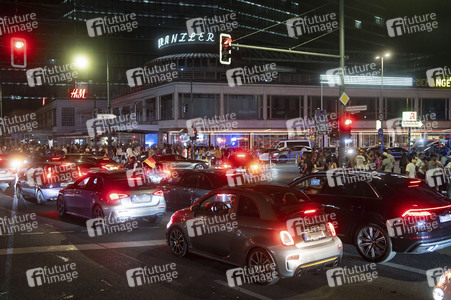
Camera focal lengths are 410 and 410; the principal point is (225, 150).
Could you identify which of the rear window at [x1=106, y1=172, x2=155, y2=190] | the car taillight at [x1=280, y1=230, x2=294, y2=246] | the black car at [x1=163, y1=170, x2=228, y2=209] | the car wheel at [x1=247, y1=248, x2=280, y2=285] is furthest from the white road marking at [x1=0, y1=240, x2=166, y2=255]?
the car taillight at [x1=280, y1=230, x2=294, y2=246]

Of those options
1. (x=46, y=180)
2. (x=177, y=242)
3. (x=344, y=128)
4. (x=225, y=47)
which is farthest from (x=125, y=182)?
(x=344, y=128)

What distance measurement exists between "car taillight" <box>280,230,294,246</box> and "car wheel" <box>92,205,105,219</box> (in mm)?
5955

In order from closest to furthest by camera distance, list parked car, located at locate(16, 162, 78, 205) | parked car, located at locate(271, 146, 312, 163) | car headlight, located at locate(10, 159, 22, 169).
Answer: parked car, located at locate(16, 162, 78, 205), car headlight, located at locate(10, 159, 22, 169), parked car, located at locate(271, 146, 312, 163)

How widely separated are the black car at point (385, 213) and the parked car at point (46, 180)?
1016cm

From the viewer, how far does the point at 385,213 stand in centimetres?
749

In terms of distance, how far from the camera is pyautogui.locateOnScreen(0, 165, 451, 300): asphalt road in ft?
19.8

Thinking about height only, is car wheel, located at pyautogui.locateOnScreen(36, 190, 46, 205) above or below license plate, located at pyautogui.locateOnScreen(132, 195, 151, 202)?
below

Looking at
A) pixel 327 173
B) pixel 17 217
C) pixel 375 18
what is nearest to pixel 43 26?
pixel 375 18

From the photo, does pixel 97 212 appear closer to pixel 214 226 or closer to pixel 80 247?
pixel 80 247

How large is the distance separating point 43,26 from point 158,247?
92.9m

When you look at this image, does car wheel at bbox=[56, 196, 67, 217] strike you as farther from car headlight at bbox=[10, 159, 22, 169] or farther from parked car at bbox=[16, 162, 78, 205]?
car headlight at bbox=[10, 159, 22, 169]

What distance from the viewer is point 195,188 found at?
1234 cm

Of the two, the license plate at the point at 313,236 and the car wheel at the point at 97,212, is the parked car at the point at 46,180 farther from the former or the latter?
the license plate at the point at 313,236

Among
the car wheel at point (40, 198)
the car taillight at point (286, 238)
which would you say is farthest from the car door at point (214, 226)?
the car wheel at point (40, 198)
